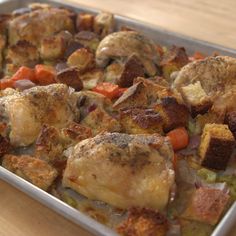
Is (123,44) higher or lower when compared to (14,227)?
higher

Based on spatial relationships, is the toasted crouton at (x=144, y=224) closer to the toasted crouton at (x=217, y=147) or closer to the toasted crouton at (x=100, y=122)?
the toasted crouton at (x=217, y=147)

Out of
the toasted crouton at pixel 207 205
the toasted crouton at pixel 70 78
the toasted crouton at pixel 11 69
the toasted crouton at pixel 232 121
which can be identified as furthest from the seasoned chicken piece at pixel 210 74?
the toasted crouton at pixel 11 69

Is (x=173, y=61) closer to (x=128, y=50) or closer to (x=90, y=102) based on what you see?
(x=128, y=50)

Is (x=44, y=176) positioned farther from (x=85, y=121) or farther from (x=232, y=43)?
(x=232, y=43)

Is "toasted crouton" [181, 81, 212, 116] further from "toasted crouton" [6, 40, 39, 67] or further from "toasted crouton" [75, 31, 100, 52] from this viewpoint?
"toasted crouton" [6, 40, 39, 67]

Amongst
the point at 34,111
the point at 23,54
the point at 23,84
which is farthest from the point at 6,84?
the point at 34,111

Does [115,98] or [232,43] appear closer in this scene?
[115,98]

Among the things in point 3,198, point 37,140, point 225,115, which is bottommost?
point 3,198

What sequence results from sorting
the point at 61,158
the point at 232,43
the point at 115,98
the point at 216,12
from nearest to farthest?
the point at 61,158, the point at 115,98, the point at 232,43, the point at 216,12

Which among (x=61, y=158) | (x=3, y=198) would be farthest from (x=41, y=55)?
(x=3, y=198)
